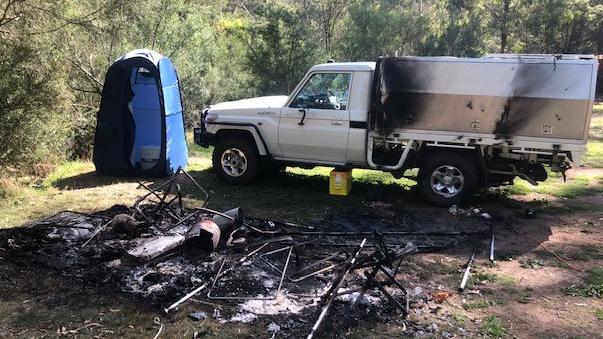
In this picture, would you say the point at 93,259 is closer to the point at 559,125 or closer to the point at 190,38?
the point at 559,125

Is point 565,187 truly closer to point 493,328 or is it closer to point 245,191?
point 245,191

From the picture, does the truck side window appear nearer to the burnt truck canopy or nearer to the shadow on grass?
the burnt truck canopy

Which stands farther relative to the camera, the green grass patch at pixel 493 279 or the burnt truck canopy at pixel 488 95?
the burnt truck canopy at pixel 488 95

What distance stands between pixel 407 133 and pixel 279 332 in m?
4.38

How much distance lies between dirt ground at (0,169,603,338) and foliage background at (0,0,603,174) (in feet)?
12.7

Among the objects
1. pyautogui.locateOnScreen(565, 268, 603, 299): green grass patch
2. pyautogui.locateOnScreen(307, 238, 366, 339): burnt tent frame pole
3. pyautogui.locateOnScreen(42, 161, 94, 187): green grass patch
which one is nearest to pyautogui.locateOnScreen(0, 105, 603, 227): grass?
pyautogui.locateOnScreen(42, 161, 94, 187): green grass patch

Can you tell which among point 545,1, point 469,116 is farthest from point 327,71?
point 545,1

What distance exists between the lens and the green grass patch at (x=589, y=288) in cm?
475

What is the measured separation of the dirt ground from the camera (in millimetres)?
4012

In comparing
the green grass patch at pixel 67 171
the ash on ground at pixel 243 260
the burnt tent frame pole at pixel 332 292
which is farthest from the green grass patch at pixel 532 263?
the green grass patch at pixel 67 171

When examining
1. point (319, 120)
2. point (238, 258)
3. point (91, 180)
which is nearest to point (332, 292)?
point (238, 258)

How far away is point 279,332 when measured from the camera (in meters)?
3.95

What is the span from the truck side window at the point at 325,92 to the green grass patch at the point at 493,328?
14.2 ft

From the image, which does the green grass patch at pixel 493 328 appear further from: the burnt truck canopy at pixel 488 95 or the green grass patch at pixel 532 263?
the burnt truck canopy at pixel 488 95
